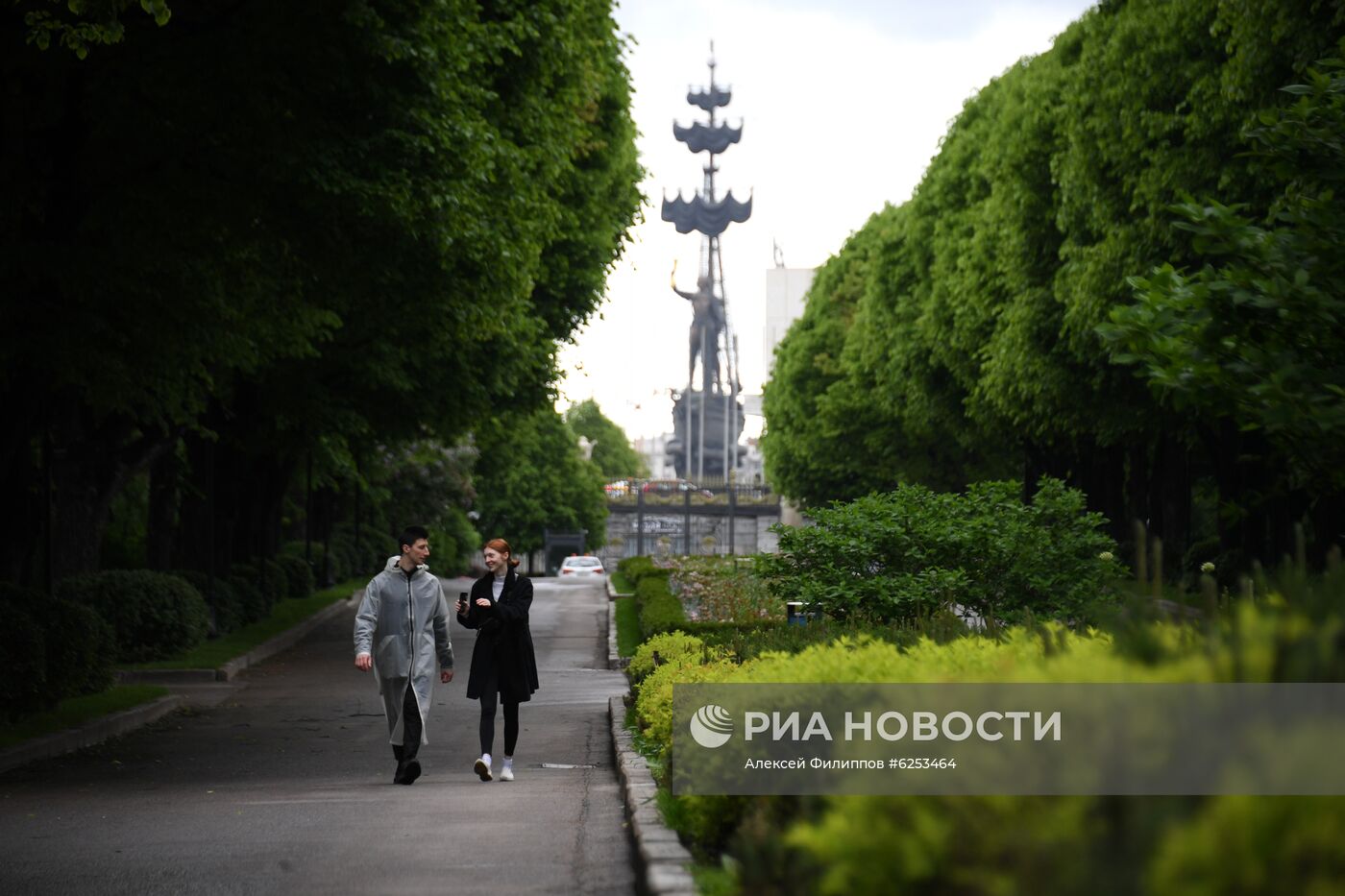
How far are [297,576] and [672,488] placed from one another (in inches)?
3765

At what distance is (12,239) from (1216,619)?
14.1 metres

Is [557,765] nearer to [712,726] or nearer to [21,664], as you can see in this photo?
[21,664]

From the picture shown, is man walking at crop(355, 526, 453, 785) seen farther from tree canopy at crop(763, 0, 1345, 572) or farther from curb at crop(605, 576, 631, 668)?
curb at crop(605, 576, 631, 668)

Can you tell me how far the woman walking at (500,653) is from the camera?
46.0 feet

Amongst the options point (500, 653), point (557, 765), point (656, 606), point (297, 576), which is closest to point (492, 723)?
point (500, 653)

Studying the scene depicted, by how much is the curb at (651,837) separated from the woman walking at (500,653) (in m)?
0.91

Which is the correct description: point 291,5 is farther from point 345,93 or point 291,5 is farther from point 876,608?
point 876,608

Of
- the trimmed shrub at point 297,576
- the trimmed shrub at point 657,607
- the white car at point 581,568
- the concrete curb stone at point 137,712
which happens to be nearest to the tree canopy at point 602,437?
the white car at point 581,568

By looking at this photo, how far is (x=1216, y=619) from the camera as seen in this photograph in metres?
5.83

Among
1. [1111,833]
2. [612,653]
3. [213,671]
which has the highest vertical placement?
[1111,833]

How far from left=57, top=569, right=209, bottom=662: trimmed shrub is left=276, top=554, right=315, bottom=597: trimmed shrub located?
1798 cm

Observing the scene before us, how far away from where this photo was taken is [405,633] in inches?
543

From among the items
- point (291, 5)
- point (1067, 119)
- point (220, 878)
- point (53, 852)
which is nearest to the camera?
point (220, 878)

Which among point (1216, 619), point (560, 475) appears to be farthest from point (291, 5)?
point (560, 475)
